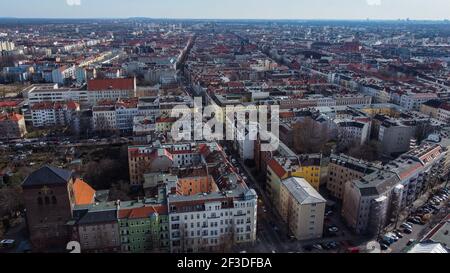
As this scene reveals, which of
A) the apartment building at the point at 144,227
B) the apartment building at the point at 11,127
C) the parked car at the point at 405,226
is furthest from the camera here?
the apartment building at the point at 11,127

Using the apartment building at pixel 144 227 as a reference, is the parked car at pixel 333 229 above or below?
below

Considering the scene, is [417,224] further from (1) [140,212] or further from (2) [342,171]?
(1) [140,212]

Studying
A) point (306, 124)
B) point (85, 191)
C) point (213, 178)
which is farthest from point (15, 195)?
point (306, 124)

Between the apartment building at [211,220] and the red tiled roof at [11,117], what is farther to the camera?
the red tiled roof at [11,117]

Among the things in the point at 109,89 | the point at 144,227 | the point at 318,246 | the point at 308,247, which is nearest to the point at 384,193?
the point at 318,246

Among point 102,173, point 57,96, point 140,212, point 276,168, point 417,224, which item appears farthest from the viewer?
point 57,96

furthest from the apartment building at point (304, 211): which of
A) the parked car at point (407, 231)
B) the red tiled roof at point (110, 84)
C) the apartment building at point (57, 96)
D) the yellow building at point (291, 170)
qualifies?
the apartment building at point (57, 96)

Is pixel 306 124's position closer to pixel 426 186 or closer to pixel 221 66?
pixel 426 186

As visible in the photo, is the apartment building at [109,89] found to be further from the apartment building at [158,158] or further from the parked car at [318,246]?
the parked car at [318,246]
